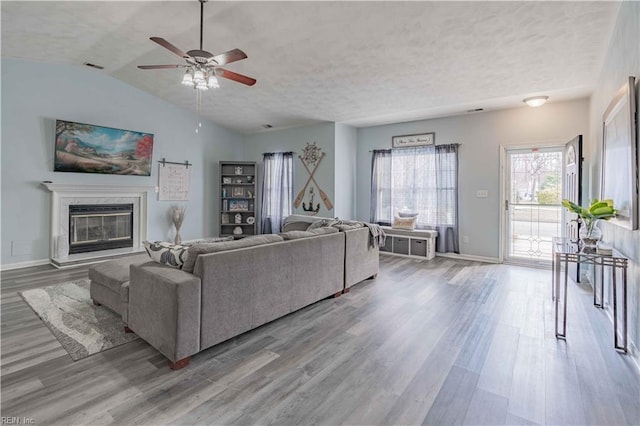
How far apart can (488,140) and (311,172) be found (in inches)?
140

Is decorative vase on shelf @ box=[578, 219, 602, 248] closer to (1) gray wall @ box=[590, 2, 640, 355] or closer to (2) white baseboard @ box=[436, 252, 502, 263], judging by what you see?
(1) gray wall @ box=[590, 2, 640, 355]

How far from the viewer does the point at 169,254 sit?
8.21 ft

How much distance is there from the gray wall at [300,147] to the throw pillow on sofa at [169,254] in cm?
426

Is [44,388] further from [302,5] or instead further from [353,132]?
[353,132]

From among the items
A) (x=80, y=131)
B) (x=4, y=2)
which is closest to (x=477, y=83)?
(x=4, y=2)

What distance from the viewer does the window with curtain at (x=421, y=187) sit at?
5816 millimetres

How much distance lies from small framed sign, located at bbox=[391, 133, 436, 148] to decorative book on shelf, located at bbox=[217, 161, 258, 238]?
348 cm

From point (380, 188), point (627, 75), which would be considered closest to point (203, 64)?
point (627, 75)

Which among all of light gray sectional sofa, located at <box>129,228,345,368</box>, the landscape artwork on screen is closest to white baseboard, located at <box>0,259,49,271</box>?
the landscape artwork on screen

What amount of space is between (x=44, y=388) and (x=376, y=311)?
269 centimetres

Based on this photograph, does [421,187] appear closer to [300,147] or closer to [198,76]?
[300,147]

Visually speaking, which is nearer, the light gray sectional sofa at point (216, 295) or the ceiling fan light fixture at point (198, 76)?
the light gray sectional sofa at point (216, 295)

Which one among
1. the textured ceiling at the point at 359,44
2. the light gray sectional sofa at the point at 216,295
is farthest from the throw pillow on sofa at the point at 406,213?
the light gray sectional sofa at the point at 216,295

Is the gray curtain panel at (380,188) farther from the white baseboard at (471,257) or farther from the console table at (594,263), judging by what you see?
the console table at (594,263)
